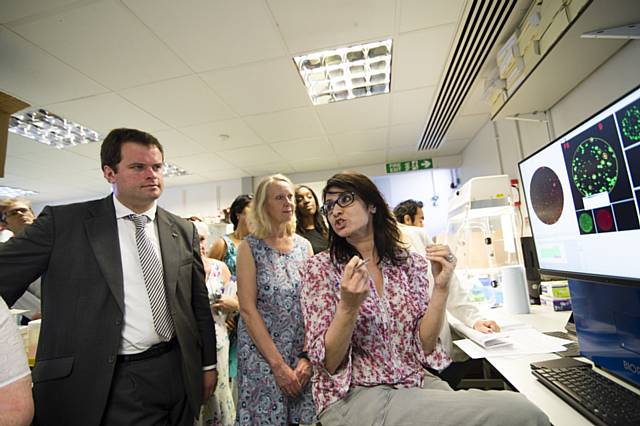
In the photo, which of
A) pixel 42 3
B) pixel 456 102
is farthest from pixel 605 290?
pixel 42 3

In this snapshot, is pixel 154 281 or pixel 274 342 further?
pixel 274 342

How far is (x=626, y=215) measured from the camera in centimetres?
80

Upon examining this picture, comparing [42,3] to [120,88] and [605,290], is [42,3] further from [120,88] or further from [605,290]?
[605,290]

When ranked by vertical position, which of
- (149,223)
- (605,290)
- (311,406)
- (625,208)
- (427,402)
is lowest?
(311,406)

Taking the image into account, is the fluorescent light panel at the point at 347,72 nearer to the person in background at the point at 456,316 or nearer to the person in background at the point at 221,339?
the person in background at the point at 456,316

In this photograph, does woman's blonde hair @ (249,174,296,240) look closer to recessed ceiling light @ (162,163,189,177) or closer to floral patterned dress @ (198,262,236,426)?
floral patterned dress @ (198,262,236,426)

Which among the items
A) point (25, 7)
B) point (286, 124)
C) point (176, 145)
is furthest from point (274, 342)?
point (176, 145)

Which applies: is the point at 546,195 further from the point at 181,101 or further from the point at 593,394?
the point at 181,101

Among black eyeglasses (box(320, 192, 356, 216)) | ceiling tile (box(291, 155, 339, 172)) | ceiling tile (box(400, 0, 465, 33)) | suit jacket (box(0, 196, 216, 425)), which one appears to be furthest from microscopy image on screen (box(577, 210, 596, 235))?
ceiling tile (box(291, 155, 339, 172))

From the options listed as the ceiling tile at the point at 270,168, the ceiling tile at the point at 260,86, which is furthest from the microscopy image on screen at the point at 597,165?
the ceiling tile at the point at 270,168

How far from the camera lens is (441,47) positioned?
96.3 inches

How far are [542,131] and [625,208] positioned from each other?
2290 mm

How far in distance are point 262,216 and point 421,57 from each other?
6.49 ft

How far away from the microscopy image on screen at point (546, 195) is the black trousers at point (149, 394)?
4.94 feet
